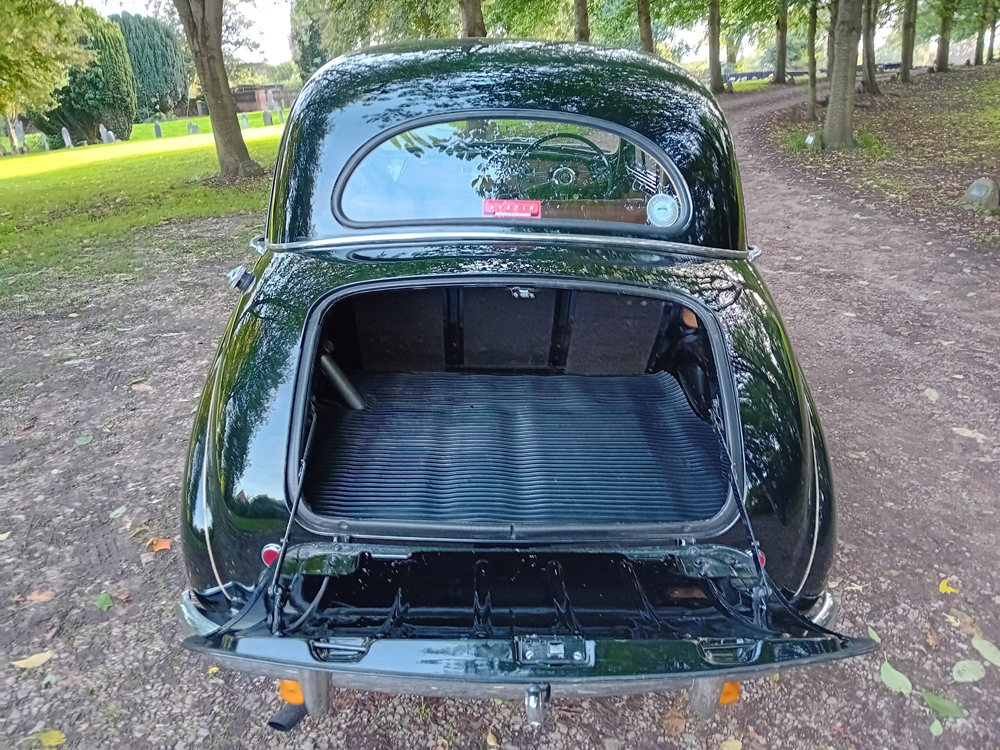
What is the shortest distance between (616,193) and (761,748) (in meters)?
2.05

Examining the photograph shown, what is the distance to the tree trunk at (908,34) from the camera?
20.2 m

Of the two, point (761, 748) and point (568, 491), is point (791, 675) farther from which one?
point (568, 491)

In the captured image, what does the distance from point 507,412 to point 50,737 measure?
1827 millimetres

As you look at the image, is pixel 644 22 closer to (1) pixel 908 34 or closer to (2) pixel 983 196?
(1) pixel 908 34

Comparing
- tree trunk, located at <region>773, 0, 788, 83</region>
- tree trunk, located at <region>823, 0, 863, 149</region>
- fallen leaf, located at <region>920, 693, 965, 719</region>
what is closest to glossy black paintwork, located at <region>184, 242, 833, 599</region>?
fallen leaf, located at <region>920, 693, 965, 719</region>

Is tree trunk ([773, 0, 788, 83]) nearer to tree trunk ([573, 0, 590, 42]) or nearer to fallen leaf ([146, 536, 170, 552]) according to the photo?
tree trunk ([573, 0, 590, 42])

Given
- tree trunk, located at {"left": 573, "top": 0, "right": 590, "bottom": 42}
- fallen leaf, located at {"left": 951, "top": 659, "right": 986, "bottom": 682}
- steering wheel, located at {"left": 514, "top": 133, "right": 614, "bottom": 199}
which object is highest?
tree trunk, located at {"left": 573, "top": 0, "right": 590, "bottom": 42}

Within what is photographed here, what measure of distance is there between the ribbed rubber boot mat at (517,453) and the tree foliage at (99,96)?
34126mm

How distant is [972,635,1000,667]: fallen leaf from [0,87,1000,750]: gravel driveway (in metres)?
0.03

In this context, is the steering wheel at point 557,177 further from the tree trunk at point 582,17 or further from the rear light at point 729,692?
the tree trunk at point 582,17

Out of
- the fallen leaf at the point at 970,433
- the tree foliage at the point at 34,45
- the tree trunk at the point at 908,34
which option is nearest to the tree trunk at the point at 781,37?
the tree trunk at the point at 908,34

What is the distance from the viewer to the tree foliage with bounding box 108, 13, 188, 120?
3884cm

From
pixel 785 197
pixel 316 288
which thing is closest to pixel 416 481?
pixel 316 288

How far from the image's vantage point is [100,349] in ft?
17.3
